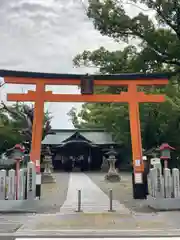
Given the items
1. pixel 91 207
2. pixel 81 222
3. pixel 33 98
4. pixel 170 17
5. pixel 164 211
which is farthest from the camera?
pixel 170 17

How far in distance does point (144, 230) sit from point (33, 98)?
31.7 ft

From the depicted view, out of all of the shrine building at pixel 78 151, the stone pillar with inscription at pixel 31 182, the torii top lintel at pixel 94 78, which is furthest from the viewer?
the shrine building at pixel 78 151

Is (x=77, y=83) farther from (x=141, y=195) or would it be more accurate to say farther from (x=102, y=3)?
(x=141, y=195)

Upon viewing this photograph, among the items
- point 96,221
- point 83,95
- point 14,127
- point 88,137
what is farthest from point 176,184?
point 88,137

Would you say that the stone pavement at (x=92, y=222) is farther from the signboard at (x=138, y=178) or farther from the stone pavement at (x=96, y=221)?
the signboard at (x=138, y=178)

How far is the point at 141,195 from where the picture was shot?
50.4 ft

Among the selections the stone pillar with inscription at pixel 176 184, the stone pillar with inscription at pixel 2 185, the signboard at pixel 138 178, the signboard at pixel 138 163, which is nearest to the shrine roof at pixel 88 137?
the signboard at pixel 138 163

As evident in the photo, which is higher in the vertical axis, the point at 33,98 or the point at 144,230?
the point at 33,98

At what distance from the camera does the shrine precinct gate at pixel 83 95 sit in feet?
53.3

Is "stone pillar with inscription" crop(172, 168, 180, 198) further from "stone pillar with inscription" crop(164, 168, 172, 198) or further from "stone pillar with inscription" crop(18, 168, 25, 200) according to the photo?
"stone pillar with inscription" crop(18, 168, 25, 200)

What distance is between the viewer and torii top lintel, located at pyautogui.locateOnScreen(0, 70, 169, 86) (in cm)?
1639

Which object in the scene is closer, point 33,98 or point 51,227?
point 51,227

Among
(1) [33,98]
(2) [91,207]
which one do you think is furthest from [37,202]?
(1) [33,98]

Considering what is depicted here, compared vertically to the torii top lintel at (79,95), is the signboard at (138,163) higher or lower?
lower
